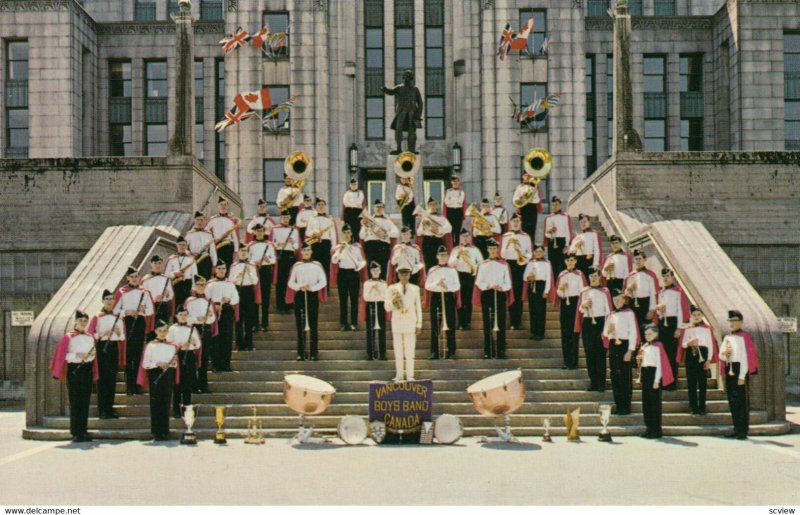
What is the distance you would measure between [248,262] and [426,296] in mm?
3087

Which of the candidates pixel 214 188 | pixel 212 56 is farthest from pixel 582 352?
pixel 212 56

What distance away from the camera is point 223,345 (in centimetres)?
1648

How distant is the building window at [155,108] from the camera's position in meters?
41.8

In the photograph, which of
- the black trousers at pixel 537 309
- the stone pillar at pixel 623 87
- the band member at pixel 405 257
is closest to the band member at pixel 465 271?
the band member at pixel 405 257

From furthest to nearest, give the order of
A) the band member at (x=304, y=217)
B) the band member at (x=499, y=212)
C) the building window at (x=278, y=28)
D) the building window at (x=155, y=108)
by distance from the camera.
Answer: the building window at (x=155, y=108)
the building window at (x=278, y=28)
the band member at (x=499, y=212)
the band member at (x=304, y=217)

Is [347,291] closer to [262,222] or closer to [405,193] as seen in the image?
[262,222]

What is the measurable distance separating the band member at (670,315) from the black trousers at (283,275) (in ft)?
21.6

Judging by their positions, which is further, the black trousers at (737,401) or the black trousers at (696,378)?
the black trousers at (696,378)

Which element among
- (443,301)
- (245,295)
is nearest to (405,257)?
(443,301)

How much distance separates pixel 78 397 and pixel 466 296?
6804 mm

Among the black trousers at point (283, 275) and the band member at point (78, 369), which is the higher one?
the black trousers at point (283, 275)

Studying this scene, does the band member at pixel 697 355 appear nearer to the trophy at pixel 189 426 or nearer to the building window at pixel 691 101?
the trophy at pixel 189 426

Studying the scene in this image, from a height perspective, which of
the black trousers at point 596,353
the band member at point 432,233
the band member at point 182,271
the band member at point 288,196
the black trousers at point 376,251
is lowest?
the black trousers at point 596,353

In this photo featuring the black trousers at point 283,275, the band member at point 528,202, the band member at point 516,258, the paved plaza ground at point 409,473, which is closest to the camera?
the paved plaza ground at point 409,473
